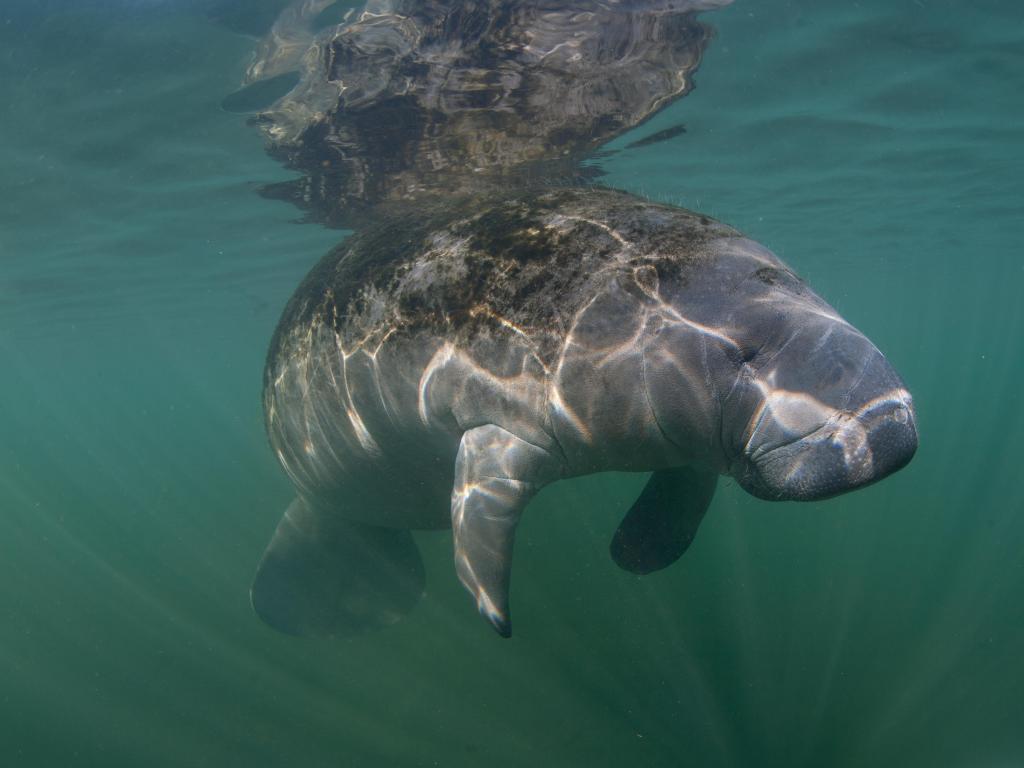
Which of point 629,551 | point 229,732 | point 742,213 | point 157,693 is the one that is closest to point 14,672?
point 157,693

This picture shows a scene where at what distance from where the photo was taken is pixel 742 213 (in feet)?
61.9

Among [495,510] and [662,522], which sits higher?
[495,510]

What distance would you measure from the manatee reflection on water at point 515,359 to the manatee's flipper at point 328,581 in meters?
0.02

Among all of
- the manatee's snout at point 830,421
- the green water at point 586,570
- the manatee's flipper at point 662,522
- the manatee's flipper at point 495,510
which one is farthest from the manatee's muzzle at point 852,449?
the green water at point 586,570

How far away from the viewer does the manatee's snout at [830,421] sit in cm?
222

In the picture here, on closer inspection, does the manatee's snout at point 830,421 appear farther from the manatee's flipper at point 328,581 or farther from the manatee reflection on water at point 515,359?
the manatee's flipper at point 328,581

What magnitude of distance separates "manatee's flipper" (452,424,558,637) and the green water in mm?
3739

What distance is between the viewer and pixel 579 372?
2.88 metres

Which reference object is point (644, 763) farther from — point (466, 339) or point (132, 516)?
point (132, 516)

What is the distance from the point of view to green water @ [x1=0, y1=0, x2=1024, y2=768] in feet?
20.5

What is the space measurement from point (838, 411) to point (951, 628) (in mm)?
7905

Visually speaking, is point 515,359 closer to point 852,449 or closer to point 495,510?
point 495,510

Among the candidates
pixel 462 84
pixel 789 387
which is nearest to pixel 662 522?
pixel 789 387

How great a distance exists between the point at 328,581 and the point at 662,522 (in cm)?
399
